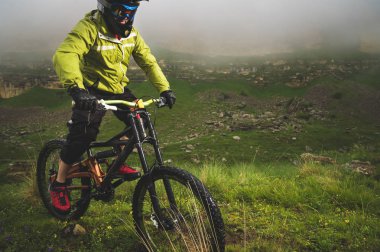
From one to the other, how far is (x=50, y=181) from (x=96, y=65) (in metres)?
2.36

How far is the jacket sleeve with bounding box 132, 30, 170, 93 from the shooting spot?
539 centimetres

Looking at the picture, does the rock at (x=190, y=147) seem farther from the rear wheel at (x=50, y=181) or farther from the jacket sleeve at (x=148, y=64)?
the jacket sleeve at (x=148, y=64)

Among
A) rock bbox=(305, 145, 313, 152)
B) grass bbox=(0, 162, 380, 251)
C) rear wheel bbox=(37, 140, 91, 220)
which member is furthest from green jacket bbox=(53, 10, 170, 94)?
rock bbox=(305, 145, 313, 152)

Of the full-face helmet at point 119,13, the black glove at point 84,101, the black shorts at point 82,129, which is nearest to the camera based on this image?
the black glove at point 84,101

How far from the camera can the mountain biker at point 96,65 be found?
14.3 ft

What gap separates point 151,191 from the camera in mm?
4281

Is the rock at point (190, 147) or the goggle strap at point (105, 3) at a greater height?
the goggle strap at point (105, 3)

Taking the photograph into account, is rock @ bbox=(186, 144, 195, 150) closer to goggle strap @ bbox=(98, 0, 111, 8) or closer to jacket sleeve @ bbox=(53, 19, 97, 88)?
jacket sleeve @ bbox=(53, 19, 97, 88)

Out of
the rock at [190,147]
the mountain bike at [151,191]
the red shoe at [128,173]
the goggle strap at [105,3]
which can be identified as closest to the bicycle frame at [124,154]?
the mountain bike at [151,191]

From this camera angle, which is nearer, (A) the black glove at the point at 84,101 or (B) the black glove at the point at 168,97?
(A) the black glove at the point at 84,101

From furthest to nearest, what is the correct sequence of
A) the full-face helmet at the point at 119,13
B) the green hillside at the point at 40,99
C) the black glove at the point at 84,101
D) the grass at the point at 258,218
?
the green hillside at the point at 40,99 < the grass at the point at 258,218 < the full-face helmet at the point at 119,13 < the black glove at the point at 84,101

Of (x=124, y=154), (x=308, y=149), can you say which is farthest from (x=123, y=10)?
(x=308, y=149)

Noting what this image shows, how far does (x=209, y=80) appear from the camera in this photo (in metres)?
61.8

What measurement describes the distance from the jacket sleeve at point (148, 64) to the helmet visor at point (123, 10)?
688 mm
